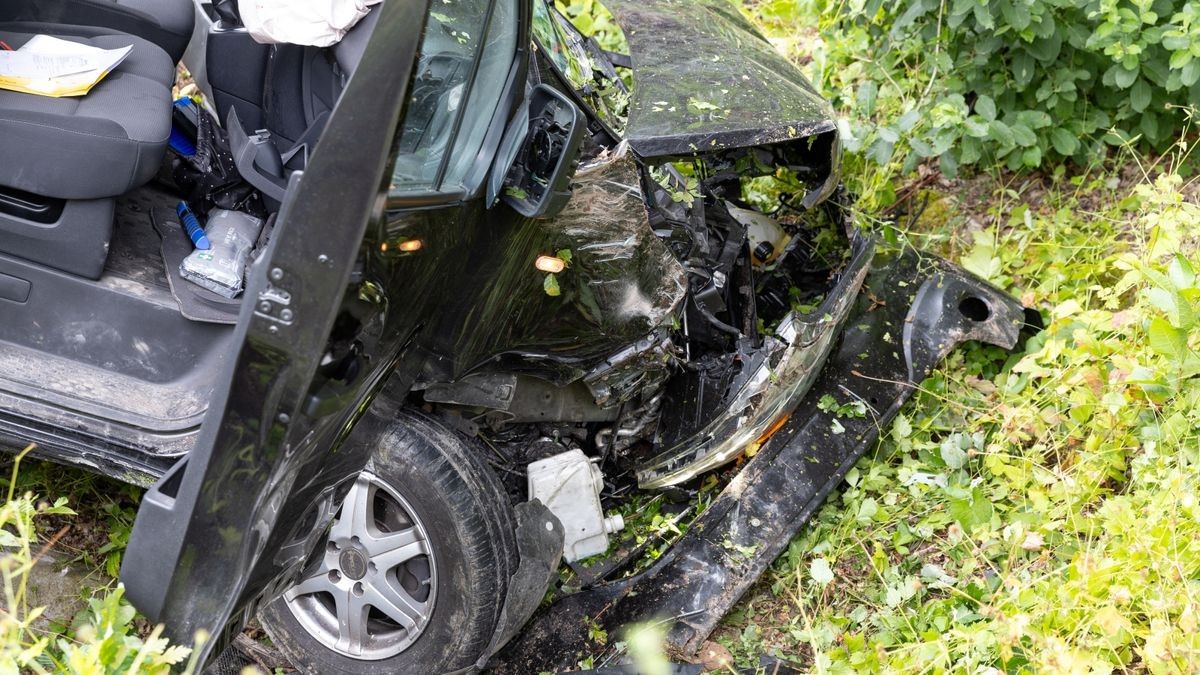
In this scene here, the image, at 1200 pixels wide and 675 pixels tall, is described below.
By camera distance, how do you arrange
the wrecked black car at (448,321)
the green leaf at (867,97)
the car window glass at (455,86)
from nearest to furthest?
the wrecked black car at (448,321) < the car window glass at (455,86) < the green leaf at (867,97)

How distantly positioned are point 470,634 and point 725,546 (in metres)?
0.80

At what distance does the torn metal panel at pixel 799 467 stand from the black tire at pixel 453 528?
19 cm

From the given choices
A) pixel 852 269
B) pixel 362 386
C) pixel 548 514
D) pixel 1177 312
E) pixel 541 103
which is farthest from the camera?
pixel 852 269

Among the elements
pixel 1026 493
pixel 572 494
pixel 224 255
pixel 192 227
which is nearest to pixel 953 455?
pixel 1026 493

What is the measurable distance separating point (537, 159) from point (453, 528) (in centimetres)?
107

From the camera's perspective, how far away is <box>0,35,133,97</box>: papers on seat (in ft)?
9.16

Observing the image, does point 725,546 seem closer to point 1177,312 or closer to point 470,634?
point 470,634

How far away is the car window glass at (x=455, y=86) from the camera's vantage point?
2.14 meters

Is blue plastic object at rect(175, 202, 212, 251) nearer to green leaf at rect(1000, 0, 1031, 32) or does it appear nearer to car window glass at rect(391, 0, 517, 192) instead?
car window glass at rect(391, 0, 517, 192)

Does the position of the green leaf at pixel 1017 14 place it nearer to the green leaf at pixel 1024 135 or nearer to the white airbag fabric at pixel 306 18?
the green leaf at pixel 1024 135

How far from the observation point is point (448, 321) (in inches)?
99.0

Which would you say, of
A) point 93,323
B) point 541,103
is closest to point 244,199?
point 93,323

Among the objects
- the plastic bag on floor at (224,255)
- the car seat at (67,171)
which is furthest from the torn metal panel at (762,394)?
the car seat at (67,171)

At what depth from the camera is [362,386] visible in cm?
210
